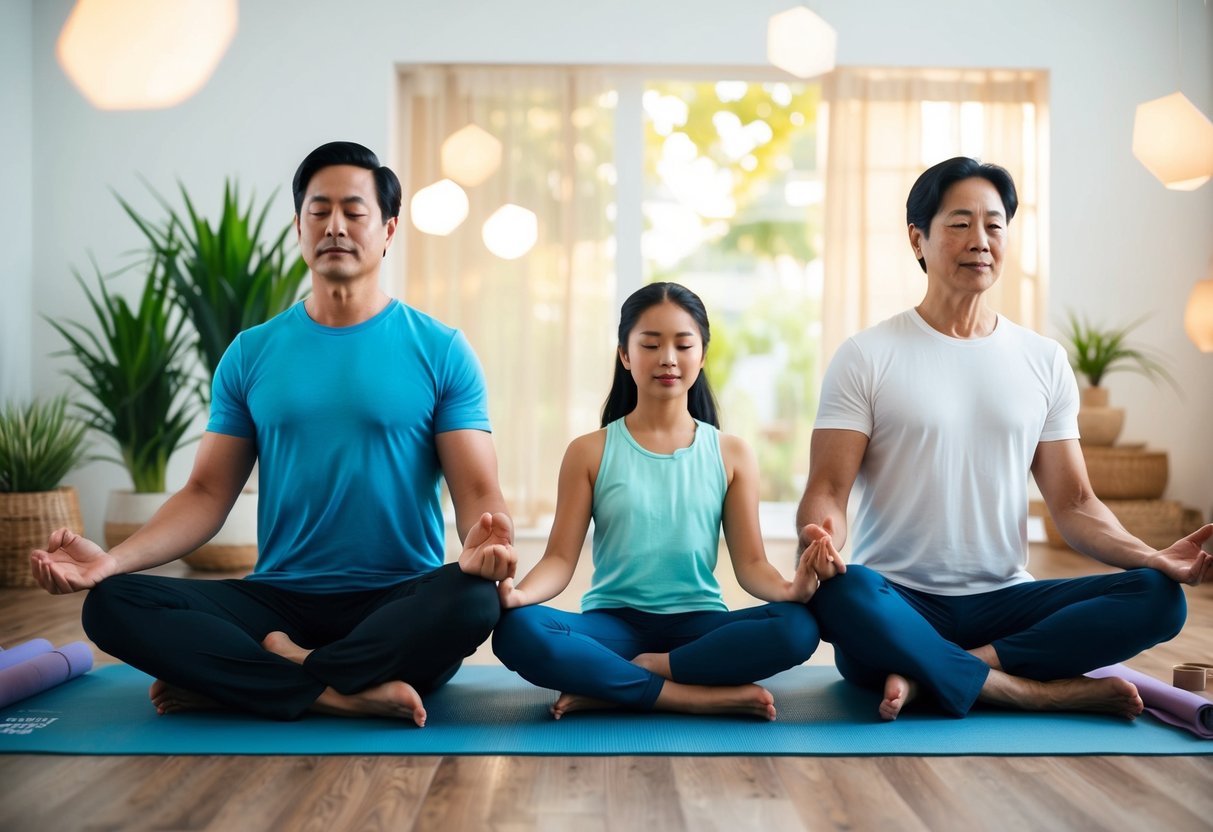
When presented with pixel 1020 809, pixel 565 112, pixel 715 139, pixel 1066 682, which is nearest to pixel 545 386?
pixel 565 112

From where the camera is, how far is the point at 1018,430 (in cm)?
230

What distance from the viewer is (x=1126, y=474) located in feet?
15.5

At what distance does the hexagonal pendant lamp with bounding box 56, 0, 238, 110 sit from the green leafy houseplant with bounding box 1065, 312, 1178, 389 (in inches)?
162

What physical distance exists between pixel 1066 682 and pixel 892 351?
72 cm

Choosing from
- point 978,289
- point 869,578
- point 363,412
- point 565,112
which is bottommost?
point 869,578

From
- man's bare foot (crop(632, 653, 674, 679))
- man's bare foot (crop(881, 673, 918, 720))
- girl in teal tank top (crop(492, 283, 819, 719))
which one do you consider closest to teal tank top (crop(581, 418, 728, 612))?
girl in teal tank top (crop(492, 283, 819, 719))

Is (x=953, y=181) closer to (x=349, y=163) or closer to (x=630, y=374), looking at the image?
(x=630, y=374)

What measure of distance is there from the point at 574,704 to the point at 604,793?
0.41 metres

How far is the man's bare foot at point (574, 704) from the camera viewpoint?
207cm

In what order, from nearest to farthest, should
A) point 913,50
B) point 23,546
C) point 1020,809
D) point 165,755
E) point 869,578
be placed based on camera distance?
point 1020,809
point 165,755
point 869,578
point 23,546
point 913,50

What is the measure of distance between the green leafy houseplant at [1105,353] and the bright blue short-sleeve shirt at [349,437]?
3602mm

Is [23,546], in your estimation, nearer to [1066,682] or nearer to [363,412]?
[363,412]

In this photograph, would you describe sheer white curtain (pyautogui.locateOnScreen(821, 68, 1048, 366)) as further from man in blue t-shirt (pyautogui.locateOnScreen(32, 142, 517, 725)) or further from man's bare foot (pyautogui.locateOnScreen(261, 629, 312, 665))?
man's bare foot (pyautogui.locateOnScreen(261, 629, 312, 665))

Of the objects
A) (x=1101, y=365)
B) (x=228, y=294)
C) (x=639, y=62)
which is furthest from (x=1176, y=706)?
(x=639, y=62)
